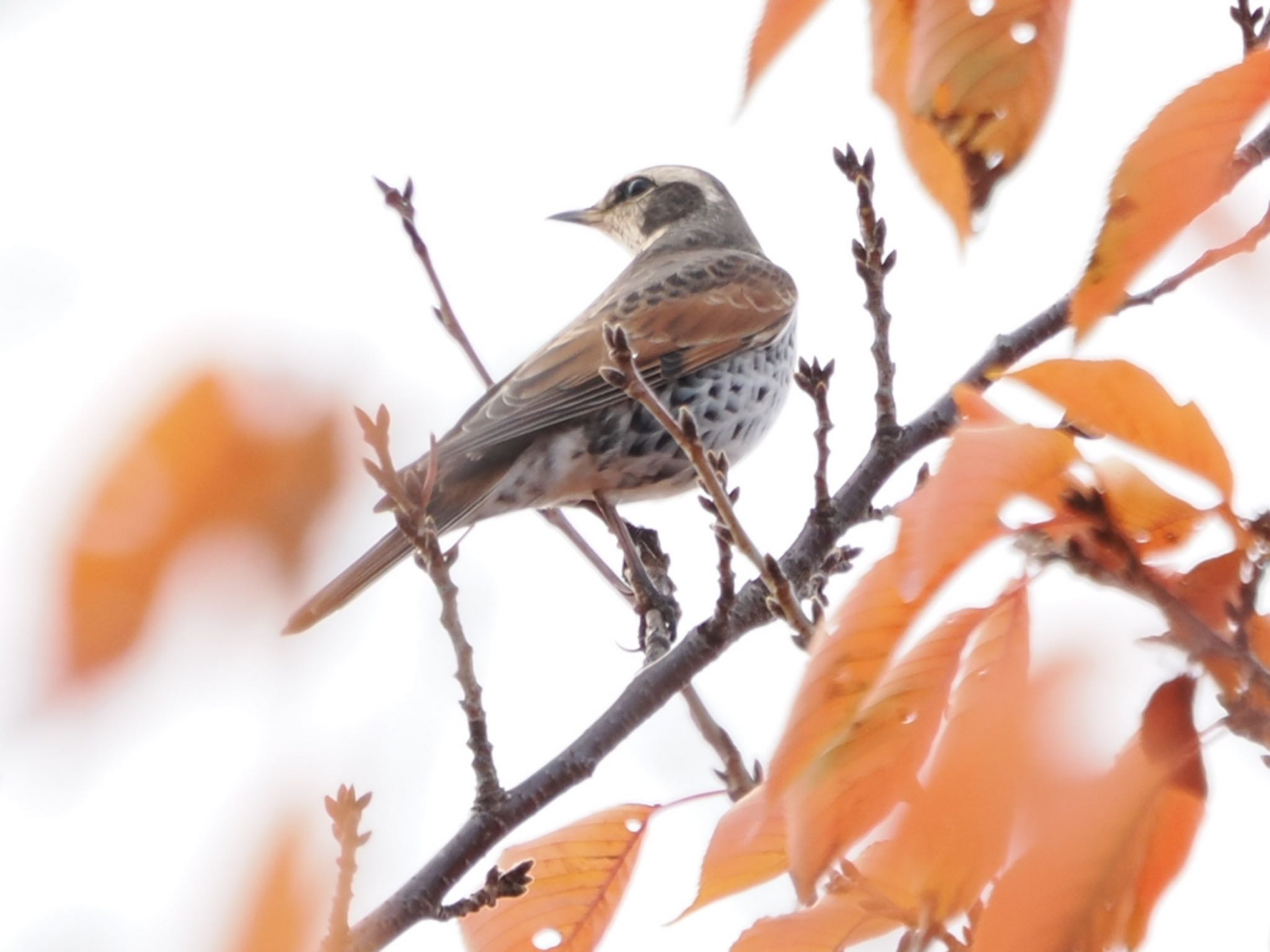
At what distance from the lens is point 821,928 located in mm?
2156

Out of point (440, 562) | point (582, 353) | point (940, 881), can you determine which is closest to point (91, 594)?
point (940, 881)

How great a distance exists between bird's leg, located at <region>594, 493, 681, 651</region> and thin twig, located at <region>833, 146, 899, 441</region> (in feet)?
4.57

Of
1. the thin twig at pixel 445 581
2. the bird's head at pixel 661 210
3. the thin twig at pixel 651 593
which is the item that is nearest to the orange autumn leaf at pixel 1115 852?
the thin twig at pixel 445 581

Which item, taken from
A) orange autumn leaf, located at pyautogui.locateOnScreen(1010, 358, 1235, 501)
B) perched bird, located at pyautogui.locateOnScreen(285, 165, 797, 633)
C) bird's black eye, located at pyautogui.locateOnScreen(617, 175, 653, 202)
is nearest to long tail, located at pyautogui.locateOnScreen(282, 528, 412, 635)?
perched bird, located at pyautogui.locateOnScreen(285, 165, 797, 633)

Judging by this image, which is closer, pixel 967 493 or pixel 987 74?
pixel 967 493

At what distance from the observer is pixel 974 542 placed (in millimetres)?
1425

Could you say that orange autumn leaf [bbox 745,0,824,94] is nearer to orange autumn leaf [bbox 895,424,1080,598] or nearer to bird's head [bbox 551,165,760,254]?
orange autumn leaf [bbox 895,424,1080,598]

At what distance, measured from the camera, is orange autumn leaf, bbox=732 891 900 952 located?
213 cm

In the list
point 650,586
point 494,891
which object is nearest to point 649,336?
point 650,586

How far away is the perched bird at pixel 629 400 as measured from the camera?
19.4ft

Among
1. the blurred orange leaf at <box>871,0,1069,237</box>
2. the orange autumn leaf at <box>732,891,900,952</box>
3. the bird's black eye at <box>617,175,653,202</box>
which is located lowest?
the orange autumn leaf at <box>732,891,900,952</box>

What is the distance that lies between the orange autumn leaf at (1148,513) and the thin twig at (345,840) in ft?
4.04

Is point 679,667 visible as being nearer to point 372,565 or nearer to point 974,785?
point 372,565

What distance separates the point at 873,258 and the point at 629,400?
3074 mm
